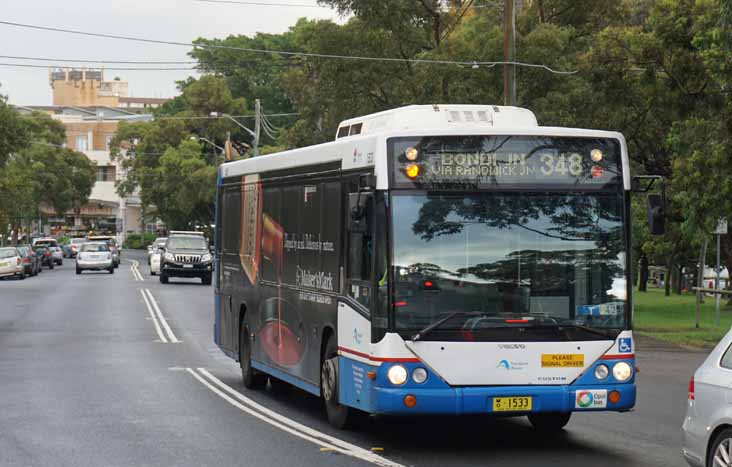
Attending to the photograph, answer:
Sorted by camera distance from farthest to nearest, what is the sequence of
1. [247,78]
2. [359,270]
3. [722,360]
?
[247,78], [359,270], [722,360]

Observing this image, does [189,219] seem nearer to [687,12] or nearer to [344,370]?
[687,12]

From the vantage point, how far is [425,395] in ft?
37.8

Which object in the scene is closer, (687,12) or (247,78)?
(687,12)

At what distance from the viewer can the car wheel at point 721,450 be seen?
8.84 m

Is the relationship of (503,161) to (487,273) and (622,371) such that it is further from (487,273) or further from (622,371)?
(622,371)

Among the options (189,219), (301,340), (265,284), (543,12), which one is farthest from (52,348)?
(189,219)

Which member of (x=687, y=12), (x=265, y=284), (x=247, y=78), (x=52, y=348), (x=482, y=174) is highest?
(x=247, y=78)

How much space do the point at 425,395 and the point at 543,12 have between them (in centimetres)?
3005

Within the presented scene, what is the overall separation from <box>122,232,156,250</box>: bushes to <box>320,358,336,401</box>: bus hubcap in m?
128

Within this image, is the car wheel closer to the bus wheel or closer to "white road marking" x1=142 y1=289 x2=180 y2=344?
the bus wheel

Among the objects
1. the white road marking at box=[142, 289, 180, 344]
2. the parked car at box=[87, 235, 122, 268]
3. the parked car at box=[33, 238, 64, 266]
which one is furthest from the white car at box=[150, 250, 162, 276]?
the parked car at box=[33, 238, 64, 266]

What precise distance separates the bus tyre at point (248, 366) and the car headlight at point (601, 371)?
21.2 ft

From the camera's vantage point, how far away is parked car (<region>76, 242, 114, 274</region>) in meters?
66.7

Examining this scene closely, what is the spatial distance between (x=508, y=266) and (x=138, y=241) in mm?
132015
